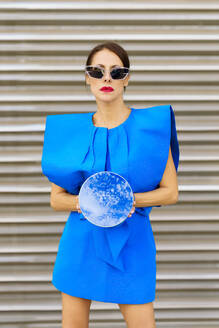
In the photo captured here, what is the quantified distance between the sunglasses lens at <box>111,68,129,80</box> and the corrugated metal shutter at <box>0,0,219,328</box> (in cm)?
112

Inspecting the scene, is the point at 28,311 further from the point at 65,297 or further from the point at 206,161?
the point at 206,161

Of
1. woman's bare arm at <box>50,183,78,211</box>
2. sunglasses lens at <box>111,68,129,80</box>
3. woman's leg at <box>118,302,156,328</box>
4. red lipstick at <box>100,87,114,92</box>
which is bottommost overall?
woman's leg at <box>118,302,156,328</box>

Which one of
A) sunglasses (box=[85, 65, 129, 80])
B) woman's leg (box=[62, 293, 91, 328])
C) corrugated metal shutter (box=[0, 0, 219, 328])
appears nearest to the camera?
sunglasses (box=[85, 65, 129, 80])

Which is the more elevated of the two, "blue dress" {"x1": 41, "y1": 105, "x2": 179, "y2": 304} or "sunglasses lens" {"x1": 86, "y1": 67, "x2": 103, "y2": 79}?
"sunglasses lens" {"x1": 86, "y1": 67, "x2": 103, "y2": 79}

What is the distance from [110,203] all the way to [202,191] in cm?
148

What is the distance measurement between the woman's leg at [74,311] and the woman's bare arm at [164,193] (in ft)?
1.96

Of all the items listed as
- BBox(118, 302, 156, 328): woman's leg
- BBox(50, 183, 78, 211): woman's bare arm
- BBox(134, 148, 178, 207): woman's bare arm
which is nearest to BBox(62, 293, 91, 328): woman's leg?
BBox(118, 302, 156, 328): woman's leg

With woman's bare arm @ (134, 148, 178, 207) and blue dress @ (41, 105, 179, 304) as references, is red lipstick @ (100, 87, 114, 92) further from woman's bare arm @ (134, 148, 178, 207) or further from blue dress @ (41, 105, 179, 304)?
woman's bare arm @ (134, 148, 178, 207)

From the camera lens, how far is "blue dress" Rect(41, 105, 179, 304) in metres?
1.82

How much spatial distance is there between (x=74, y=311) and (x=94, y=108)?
1.55 meters

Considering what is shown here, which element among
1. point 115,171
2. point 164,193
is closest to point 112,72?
point 115,171

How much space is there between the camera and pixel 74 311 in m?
1.95

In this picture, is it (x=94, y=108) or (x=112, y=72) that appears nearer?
(x=112, y=72)

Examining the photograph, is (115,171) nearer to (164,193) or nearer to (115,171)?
(115,171)
